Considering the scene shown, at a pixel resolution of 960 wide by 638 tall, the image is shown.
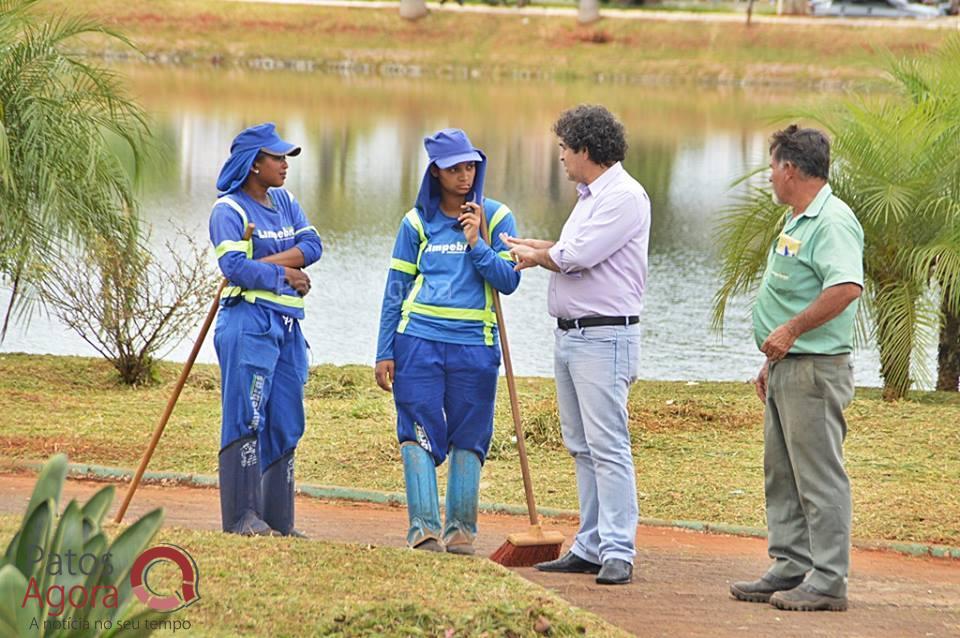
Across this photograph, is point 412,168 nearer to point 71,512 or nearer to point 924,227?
point 924,227

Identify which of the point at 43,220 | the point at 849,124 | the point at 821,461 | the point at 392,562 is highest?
the point at 849,124

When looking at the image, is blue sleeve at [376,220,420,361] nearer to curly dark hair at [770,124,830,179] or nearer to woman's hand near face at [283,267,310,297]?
woman's hand near face at [283,267,310,297]

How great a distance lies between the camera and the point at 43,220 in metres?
10.8

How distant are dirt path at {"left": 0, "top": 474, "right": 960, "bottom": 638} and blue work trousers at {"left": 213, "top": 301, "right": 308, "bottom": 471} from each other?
2.59 ft

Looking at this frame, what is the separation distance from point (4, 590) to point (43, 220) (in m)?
7.50

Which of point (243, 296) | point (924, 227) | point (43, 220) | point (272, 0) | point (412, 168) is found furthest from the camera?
point (272, 0)

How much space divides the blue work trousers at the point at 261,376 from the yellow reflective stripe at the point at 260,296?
3 centimetres

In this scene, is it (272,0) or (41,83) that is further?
(272,0)

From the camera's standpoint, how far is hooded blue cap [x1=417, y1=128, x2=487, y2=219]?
6.64 metres

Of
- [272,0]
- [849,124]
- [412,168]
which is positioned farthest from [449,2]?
[849,124]

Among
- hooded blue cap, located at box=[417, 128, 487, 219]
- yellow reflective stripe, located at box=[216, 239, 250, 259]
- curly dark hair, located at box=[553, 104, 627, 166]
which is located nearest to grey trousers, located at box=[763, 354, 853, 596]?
curly dark hair, located at box=[553, 104, 627, 166]

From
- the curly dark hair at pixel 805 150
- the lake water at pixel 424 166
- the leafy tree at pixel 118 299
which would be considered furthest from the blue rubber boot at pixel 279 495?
the lake water at pixel 424 166

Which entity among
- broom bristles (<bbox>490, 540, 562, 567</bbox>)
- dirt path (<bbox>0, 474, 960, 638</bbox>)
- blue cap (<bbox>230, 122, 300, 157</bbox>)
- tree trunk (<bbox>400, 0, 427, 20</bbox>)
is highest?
tree trunk (<bbox>400, 0, 427, 20</bbox>)

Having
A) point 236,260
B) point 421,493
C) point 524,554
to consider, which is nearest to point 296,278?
point 236,260
